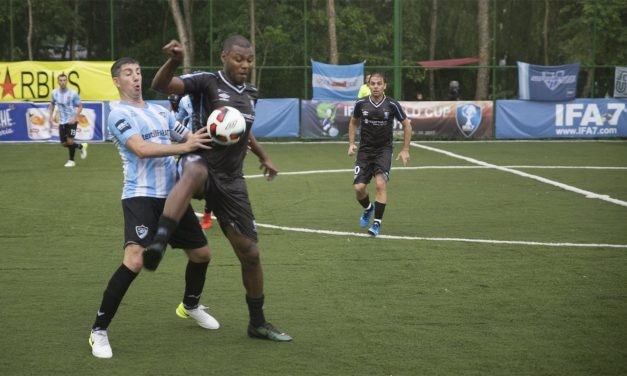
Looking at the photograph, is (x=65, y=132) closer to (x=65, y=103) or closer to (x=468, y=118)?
(x=65, y=103)

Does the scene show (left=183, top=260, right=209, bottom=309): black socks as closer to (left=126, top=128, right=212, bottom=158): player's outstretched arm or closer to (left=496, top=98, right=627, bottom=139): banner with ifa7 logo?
(left=126, top=128, right=212, bottom=158): player's outstretched arm

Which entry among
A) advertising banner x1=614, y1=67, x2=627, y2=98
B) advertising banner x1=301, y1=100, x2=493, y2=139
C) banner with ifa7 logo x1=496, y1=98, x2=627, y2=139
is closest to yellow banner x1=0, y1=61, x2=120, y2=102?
advertising banner x1=301, y1=100, x2=493, y2=139

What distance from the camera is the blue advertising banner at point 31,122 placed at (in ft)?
94.0

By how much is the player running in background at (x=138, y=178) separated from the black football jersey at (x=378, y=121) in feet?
19.9

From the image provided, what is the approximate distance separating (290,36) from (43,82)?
42.4 feet

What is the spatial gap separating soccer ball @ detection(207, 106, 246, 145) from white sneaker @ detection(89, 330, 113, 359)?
1590mm

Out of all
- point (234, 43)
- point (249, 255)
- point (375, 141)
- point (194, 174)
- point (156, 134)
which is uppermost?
point (234, 43)

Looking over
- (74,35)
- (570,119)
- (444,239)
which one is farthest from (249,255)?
(74,35)

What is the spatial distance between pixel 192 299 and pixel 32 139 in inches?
904

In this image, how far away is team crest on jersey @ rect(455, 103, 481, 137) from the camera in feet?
98.6

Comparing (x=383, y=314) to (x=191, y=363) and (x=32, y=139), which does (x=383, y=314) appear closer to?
(x=191, y=363)

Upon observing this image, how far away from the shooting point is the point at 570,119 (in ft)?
99.2

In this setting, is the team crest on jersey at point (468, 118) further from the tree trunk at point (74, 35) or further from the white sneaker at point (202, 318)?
the white sneaker at point (202, 318)

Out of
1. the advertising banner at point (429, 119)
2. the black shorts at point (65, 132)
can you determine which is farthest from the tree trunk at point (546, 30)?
the black shorts at point (65, 132)
